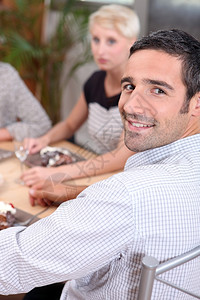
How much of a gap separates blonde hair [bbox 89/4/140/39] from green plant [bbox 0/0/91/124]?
51.6 inches

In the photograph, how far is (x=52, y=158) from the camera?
1621 mm

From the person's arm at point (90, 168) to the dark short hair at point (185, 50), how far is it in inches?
7.8

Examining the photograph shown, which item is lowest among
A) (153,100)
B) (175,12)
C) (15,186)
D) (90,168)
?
(15,186)

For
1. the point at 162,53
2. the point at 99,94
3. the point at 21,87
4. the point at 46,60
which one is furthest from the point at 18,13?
→ the point at 162,53

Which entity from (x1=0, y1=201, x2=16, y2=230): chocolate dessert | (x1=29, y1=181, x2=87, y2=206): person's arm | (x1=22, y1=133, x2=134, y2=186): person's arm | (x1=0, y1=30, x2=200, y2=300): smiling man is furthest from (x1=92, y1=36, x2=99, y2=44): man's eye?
(x1=0, y1=30, x2=200, y2=300): smiling man

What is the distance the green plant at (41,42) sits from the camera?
332 cm

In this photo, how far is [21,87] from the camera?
2205mm

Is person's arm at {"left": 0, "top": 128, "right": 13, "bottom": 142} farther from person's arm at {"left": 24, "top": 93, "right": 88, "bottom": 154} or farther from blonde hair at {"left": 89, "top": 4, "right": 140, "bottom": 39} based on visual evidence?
blonde hair at {"left": 89, "top": 4, "right": 140, "bottom": 39}

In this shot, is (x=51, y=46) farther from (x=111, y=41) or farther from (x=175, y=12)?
(x=111, y=41)

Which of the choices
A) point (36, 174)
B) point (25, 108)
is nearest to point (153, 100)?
point (36, 174)

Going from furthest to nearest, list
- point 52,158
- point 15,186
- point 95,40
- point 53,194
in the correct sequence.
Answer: point 95,40
point 52,158
point 15,186
point 53,194

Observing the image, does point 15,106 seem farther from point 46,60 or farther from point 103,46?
point 46,60

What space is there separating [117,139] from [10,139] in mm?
868

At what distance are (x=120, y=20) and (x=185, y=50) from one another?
1157 millimetres
